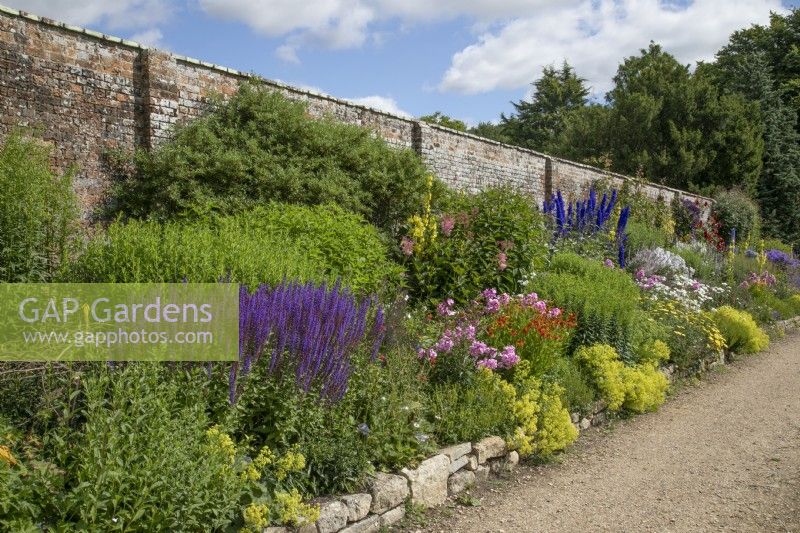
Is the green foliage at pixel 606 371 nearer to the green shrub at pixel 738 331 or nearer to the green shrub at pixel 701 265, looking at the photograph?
the green shrub at pixel 738 331

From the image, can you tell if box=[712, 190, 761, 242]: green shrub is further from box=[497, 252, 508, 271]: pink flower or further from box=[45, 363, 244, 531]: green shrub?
box=[45, 363, 244, 531]: green shrub

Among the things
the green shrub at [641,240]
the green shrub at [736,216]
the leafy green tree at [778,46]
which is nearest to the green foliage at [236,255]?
the green shrub at [641,240]

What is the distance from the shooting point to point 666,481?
5023mm

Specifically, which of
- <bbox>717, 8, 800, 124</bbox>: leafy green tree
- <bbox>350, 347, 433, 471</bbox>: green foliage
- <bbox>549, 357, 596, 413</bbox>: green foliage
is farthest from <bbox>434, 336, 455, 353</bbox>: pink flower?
<bbox>717, 8, 800, 124</bbox>: leafy green tree

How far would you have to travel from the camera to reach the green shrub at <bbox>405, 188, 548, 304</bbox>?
7.53 metres

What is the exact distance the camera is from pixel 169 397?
348cm

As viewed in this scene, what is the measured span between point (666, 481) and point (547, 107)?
1367 inches

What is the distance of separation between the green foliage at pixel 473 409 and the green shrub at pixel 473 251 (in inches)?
77.7

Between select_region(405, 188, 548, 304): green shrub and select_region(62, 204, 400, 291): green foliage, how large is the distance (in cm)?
98

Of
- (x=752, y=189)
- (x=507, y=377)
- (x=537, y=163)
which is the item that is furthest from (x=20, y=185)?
(x=752, y=189)

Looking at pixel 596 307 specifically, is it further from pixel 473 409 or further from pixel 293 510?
pixel 293 510

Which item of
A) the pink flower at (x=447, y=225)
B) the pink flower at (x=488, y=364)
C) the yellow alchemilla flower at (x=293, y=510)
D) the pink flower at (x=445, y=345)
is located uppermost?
the pink flower at (x=447, y=225)

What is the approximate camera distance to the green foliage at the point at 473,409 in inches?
193

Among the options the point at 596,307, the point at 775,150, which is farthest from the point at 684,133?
the point at 596,307
